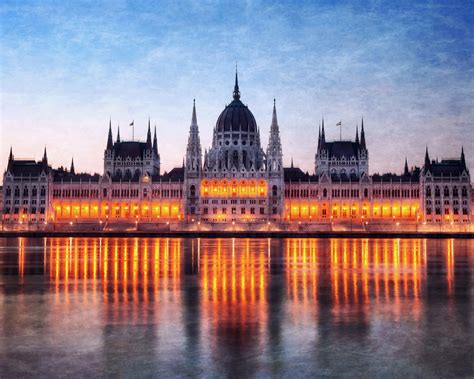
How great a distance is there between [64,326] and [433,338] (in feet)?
30.7

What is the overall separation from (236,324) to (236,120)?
5412 inches

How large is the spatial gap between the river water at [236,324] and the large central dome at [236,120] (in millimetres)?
123859

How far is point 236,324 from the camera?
598 inches

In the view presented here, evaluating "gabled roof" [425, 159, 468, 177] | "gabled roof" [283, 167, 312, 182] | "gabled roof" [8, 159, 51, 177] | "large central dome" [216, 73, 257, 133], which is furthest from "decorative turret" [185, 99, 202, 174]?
"gabled roof" [425, 159, 468, 177]

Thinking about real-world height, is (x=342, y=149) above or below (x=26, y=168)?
above

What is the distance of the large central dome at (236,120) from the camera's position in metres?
150

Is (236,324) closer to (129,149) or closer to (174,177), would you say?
(174,177)

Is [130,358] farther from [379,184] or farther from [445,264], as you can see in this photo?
[379,184]

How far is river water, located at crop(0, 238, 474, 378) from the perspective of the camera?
1140cm

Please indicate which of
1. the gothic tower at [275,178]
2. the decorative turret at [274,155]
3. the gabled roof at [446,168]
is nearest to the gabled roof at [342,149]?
the decorative turret at [274,155]

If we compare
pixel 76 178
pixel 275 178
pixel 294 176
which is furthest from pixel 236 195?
pixel 76 178

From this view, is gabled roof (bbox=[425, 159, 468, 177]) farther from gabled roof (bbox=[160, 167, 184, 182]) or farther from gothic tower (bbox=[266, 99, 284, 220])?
gabled roof (bbox=[160, 167, 184, 182])

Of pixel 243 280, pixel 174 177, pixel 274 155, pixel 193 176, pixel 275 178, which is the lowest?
pixel 243 280

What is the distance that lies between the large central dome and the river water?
123859 mm
